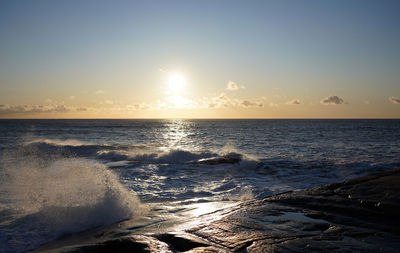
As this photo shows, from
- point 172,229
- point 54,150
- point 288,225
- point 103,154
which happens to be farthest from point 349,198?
point 54,150

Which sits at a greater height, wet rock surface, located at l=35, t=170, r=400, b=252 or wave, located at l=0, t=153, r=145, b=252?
wet rock surface, located at l=35, t=170, r=400, b=252

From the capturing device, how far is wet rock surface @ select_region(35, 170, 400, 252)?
12.2 feet

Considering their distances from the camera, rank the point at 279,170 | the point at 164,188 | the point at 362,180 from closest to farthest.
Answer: the point at 362,180
the point at 164,188
the point at 279,170

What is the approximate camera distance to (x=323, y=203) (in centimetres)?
579

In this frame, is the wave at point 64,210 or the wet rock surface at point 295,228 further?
the wave at point 64,210

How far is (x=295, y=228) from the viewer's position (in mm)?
4438

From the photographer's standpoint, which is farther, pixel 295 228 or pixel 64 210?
pixel 64 210

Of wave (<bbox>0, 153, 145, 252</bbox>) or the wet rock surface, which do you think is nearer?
the wet rock surface

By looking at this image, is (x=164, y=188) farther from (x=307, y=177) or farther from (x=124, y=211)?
(x=307, y=177)

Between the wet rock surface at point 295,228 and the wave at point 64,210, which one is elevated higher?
the wet rock surface at point 295,228

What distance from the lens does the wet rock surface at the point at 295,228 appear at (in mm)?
3725

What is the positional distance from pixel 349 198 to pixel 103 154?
18937 mm

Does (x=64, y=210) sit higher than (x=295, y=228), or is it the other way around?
(x=295, y=228)

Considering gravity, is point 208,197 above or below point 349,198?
below
